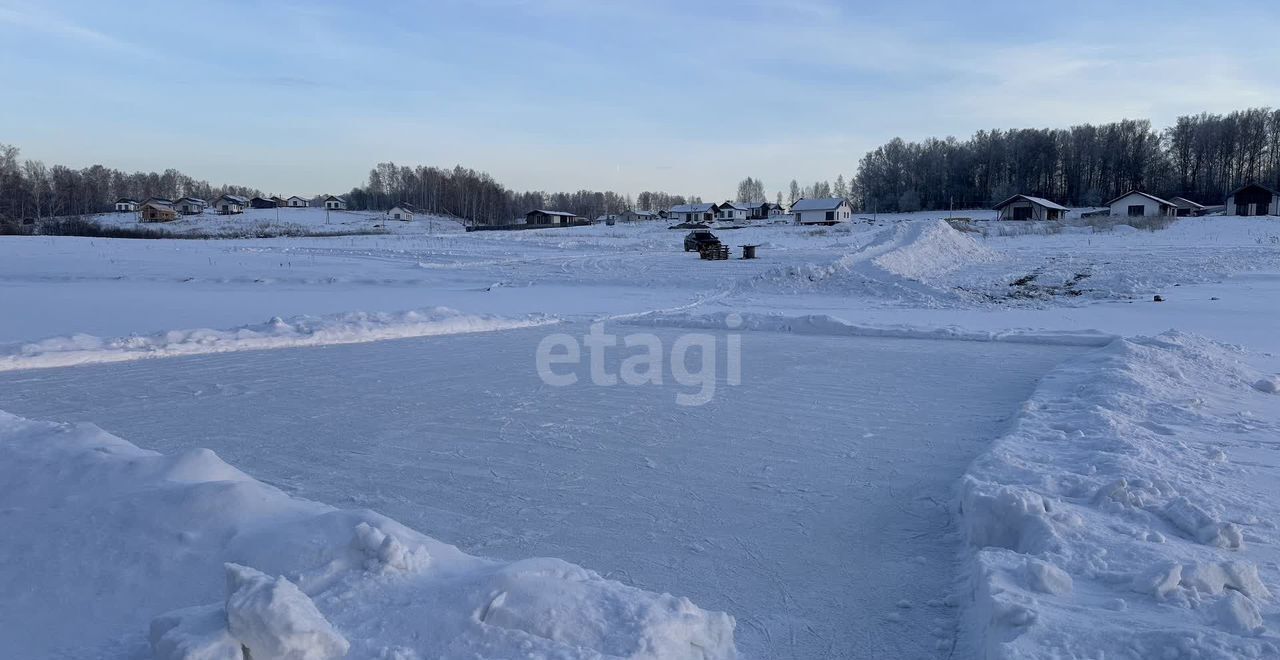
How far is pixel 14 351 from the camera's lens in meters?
9.52

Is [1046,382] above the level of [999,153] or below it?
below

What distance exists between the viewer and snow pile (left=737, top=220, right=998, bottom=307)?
19.8 m

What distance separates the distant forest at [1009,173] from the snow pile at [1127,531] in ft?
310

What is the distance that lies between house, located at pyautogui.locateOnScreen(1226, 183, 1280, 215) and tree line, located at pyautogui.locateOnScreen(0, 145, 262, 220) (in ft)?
310

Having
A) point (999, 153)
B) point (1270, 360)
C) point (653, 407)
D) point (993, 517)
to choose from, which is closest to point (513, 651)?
point (993, 517)

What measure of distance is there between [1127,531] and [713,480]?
237 cm

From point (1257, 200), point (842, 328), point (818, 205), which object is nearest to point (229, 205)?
point (818, 205)

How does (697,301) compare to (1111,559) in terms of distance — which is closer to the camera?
(1111,559)

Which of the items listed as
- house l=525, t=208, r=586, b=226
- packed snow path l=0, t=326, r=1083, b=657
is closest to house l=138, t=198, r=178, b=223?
house l=525, t=208, r=586, b=226

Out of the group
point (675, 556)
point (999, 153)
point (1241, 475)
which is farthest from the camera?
point (999, 153)

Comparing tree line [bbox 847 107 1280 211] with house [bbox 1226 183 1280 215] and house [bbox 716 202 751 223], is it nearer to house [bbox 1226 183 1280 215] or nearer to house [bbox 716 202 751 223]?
house [bbox 716 202 751 223]

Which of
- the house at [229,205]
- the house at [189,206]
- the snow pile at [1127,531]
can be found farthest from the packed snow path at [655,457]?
the house at [189,206]

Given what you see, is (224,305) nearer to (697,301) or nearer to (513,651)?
(697,301)

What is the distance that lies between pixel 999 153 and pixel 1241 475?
110535 millimetres
